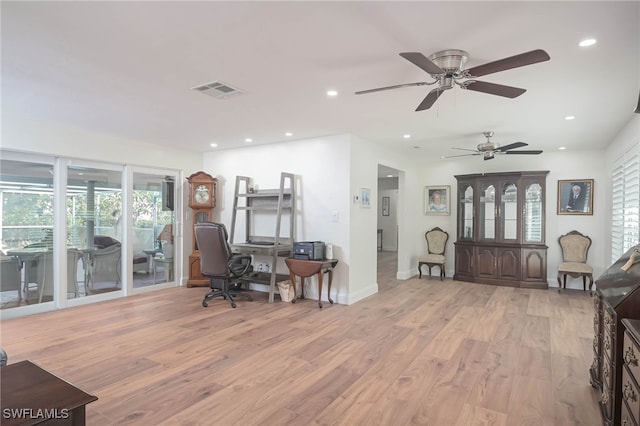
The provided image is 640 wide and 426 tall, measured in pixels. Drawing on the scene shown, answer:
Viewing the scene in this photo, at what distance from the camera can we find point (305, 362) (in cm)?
298

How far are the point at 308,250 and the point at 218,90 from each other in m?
2.42

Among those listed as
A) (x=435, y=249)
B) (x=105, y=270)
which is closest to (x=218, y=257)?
(x=105, y=270)

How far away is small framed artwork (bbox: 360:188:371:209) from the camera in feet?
17.2

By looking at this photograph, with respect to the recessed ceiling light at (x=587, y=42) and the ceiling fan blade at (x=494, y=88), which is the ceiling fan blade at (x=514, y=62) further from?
the recessed ceiling light at (x=587, y=42)

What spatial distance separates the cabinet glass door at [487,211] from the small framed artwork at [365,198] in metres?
2.43

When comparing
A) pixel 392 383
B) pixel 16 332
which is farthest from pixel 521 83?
pixel 16 332

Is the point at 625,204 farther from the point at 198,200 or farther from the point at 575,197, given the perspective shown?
the point at 198,200

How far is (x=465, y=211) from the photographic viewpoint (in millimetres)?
6727

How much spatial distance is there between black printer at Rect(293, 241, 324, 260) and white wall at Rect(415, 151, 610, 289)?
3385mm

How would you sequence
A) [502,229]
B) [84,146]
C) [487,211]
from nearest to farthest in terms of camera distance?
[84,146] < [502,229] < [487,211]

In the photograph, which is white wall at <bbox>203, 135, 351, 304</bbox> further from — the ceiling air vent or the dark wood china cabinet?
the dark wood china cabinet

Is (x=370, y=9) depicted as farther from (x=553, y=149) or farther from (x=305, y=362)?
(x=553, y=149)

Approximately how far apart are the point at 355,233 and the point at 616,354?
134 inches

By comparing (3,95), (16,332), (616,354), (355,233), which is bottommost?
(16,332)
